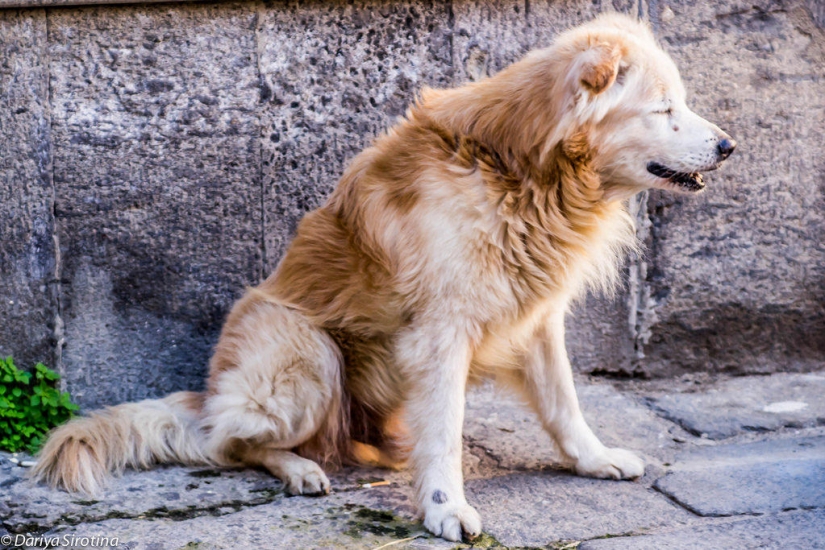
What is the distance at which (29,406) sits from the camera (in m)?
3.79

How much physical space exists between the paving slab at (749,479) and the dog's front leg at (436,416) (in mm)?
849

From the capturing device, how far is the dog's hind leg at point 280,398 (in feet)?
10.7

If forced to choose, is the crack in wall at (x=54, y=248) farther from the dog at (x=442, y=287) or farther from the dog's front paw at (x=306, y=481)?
the dog's front paw at (x=306, y=481)

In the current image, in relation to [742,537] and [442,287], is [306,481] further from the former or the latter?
[742,537]

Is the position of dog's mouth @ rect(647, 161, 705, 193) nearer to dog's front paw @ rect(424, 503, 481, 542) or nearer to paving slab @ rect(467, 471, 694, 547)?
paving slab @ rect(467, 471, 694, 547)

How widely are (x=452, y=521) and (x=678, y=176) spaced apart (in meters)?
1.39

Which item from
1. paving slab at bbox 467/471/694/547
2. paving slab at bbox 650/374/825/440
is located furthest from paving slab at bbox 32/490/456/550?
paving slab at bbox 650/374/825/440

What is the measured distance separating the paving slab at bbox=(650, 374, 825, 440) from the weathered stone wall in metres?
0.45

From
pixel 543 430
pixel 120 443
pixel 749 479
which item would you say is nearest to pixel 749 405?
pixel 749 479

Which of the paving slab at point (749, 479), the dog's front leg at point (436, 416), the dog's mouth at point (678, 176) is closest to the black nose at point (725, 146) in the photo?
the dog's mouth at point (678, 176)

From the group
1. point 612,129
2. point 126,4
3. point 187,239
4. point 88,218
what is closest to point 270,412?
point 187,239

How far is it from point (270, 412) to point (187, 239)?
1051mm

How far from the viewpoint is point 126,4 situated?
372cm

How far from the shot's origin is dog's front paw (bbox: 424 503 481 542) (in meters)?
2.82
